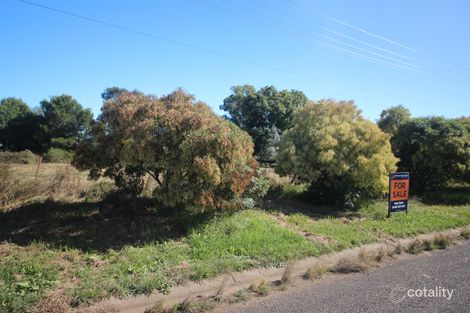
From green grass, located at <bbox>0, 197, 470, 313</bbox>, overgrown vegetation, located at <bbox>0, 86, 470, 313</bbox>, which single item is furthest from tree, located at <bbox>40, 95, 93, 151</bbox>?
green grass, located at <bbox>0, 197, 470, 313</bbox>

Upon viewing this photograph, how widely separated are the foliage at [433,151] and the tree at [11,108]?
4551 cm

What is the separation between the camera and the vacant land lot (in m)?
5.20

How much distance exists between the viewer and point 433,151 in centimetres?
1525

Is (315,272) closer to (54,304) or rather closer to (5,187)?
(54,304)

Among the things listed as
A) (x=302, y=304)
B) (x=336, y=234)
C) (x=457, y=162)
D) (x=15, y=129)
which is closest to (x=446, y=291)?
(x=302, y=304)

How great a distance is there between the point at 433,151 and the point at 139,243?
13.5 meters

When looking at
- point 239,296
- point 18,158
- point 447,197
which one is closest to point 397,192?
point 447,197

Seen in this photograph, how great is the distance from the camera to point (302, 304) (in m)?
5.19

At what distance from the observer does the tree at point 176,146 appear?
7.27 metres

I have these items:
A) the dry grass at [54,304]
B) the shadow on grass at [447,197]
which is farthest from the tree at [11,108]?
the dry grass at [54,304]

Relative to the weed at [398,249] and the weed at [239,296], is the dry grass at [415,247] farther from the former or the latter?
the weed at [239,296]

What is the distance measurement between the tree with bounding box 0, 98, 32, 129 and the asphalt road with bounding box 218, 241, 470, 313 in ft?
161

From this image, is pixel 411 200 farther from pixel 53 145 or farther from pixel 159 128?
pixel 53 145

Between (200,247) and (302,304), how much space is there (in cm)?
251
